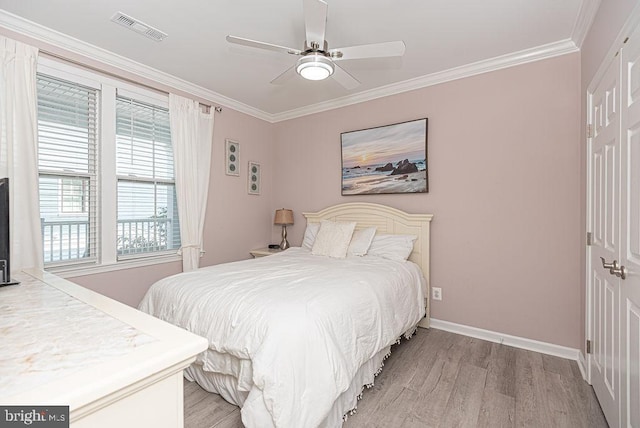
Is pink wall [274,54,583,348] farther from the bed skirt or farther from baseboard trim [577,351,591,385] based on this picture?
the bed skirt

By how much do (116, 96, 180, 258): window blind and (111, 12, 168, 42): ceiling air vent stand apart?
77cm

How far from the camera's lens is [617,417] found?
1.54 metres

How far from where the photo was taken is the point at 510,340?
274 cm

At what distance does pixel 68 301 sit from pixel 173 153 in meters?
2.47

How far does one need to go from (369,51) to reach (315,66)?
39 cm

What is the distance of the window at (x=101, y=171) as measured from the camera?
8.18ft

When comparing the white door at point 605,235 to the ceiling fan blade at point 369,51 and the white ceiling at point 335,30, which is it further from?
the ceiling fan blade at point 369,51

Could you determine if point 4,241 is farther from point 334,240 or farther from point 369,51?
point 334,240

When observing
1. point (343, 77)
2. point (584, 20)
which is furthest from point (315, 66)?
point (584, 20)

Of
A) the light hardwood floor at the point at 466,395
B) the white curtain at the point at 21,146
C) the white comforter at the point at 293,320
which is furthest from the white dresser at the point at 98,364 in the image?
the white curtain at the point at 21,146

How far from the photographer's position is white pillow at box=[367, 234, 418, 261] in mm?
3010

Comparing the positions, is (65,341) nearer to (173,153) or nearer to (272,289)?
(272,289)

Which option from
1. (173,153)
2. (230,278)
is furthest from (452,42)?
(173,153)

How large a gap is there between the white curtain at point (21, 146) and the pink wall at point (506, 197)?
321 centimetres
